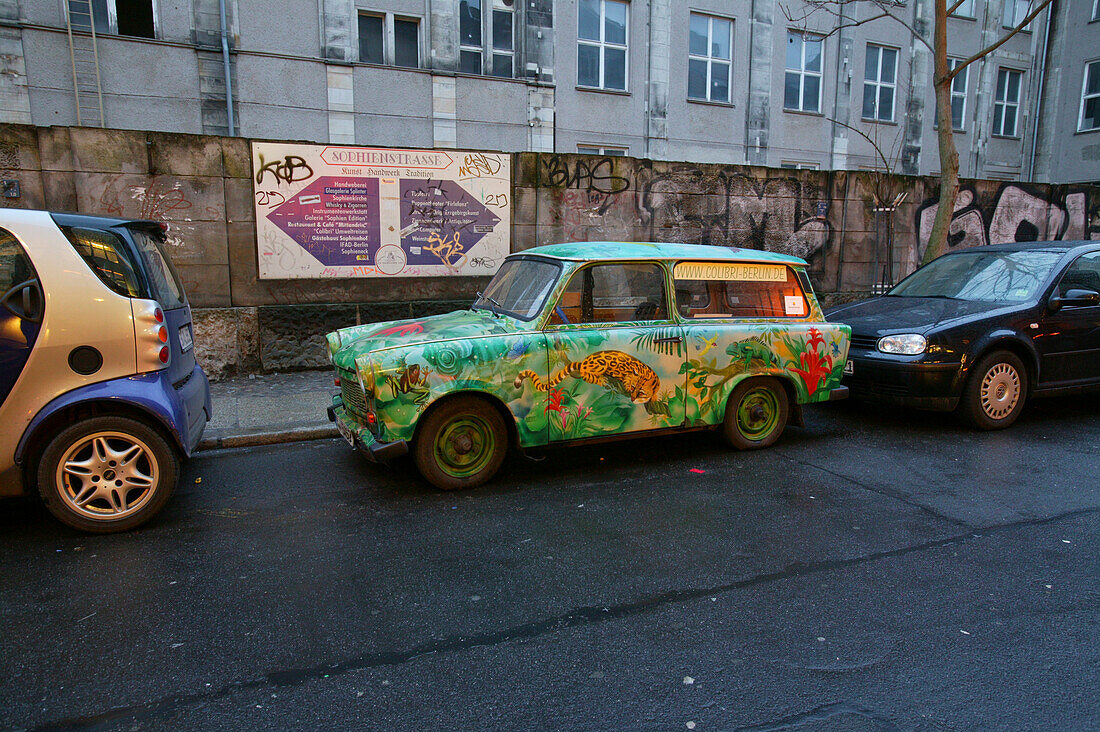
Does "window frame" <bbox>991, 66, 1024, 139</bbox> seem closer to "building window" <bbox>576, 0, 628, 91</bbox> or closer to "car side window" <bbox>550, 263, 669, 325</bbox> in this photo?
"building window" <bbox>576, 0, 628, 91</bbox>

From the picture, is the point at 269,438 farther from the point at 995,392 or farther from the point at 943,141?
the point at 943,141

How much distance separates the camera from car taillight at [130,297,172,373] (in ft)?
13.5

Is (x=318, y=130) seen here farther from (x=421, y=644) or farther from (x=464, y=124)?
(x=421, y=644)

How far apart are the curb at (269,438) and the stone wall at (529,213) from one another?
2793 mm

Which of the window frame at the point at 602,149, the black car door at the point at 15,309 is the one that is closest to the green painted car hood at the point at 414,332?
the black car door at the point at 15,309

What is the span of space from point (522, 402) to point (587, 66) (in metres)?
15.7

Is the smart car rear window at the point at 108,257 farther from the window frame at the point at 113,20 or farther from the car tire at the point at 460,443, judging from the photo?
the window frame at the point at 113,20

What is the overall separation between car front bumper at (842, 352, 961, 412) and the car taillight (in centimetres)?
579

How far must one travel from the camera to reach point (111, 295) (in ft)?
13.2

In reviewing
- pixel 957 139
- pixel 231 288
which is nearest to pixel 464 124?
pixel 231 288

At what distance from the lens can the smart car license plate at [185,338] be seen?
463 cm

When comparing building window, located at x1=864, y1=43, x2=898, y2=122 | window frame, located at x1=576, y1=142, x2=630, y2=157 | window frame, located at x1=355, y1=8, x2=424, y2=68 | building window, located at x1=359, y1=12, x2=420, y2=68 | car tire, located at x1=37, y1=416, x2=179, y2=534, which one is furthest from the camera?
building window, located at x1=864, y1=43, x2=898, y2=122

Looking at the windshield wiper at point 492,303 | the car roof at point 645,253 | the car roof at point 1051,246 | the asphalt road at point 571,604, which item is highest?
the car roof at point 1051,246

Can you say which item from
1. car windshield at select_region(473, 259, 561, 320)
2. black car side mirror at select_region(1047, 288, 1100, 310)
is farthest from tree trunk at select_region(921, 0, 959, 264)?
car windshield at select_region(473, 259, 561, 320)
